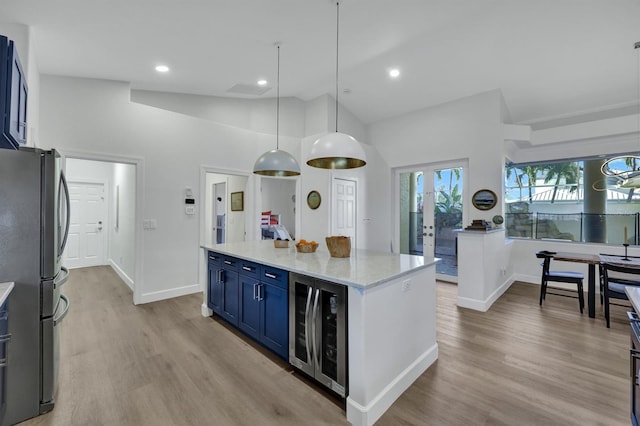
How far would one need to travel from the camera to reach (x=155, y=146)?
430 cm

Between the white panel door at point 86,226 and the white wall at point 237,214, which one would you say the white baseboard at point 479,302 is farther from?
the white panel door at point 86,226

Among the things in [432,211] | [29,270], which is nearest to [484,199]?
[432,211]

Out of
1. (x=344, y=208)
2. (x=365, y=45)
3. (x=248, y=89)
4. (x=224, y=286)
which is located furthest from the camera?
→ (x=344, y=208)

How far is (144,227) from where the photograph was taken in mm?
4203

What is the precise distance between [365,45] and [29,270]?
13.0 feet

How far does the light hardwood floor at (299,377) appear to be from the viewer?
6.37 feet

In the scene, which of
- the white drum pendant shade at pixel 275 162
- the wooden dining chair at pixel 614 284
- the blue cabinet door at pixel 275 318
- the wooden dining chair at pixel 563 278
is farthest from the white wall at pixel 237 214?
the wooden dining chair at pixel 614 284

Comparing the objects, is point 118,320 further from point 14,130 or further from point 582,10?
point 582,10

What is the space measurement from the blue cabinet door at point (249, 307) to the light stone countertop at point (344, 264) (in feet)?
0.82

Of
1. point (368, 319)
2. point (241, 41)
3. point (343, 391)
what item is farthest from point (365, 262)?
point (241, 41)

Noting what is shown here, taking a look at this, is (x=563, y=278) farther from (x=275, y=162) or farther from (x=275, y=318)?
(x=275, y=162)

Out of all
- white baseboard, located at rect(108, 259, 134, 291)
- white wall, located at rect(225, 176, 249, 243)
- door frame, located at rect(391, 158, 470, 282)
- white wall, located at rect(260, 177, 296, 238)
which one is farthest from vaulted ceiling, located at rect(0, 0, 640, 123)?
white baseboard, located at rect(108, 259, 134, 291)

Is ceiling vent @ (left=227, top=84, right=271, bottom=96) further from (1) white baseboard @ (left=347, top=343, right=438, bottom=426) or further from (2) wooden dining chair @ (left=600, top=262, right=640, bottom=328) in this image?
(2) wooden dining chair @ (left=600, top=262, right=640, bottom=328)

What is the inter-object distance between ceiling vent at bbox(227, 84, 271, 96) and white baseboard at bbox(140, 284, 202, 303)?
3151 millimetres
